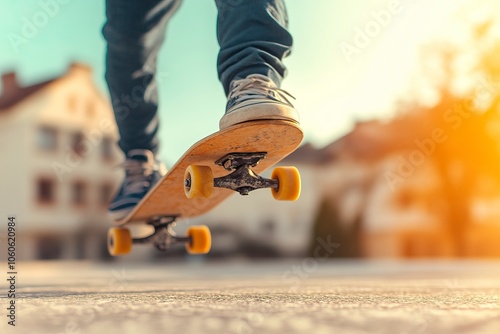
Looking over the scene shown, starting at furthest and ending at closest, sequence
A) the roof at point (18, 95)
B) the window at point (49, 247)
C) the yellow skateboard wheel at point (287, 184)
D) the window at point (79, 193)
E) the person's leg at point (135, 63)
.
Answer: the roof at point (18, 95) → the window at point (79, 193) → the window at point (49, 247) → the person's leg at point (135, 63) → the yellow skateboard wheel at point (287, 184)

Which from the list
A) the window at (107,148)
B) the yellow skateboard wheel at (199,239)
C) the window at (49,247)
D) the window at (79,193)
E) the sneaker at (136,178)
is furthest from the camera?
the window at (107,148)

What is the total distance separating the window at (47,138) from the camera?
66.4 feet

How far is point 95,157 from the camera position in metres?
21.8

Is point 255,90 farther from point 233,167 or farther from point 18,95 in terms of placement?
point 18,95

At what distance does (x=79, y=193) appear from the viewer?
2117 cm

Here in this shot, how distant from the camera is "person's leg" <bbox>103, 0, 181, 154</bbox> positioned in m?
2.38

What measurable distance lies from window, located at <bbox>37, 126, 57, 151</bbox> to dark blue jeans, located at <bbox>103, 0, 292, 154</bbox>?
18.7 meters

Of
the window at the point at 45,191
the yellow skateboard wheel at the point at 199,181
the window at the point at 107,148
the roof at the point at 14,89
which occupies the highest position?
the roof at the point at 14,89

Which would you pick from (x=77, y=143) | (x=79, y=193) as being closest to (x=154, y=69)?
(x=79, y=193)

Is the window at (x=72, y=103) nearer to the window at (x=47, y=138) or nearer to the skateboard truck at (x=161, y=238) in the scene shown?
the window at (x=47, y=138)

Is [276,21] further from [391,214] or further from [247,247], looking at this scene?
[391,214]

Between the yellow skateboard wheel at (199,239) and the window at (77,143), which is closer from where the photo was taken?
the yellow skateboard wheel at (199,239)

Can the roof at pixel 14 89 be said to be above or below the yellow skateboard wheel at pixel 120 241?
above

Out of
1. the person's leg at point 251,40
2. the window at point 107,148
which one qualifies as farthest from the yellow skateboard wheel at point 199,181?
the window at point 107,148
